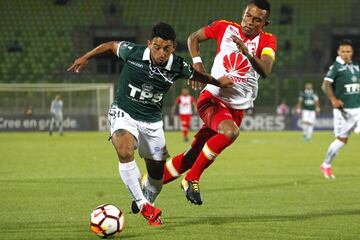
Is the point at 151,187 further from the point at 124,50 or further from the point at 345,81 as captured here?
the point at 345,81

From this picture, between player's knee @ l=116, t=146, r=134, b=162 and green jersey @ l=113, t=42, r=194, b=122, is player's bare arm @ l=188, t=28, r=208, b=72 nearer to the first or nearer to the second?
green jersey @ l=113, t=42, r=194, b=122

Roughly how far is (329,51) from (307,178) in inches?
1104

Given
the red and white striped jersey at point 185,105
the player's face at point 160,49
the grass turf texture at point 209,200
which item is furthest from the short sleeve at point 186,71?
the red and white striped jersey at point 185,105

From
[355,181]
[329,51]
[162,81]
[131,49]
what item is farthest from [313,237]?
[329,51]

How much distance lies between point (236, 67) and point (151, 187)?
1.80 metres

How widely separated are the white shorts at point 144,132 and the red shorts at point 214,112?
37.1 inches

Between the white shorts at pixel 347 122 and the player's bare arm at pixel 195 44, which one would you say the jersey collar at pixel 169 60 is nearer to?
the player's bare arm at pixel 195 44

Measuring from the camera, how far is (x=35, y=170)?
15.5m

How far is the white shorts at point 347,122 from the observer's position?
14.1m

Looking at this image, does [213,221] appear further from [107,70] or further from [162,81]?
[107,70]

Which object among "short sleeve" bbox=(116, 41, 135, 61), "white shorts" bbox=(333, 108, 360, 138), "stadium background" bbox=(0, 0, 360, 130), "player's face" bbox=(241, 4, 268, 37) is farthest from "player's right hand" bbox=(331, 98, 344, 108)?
"stadium background" bbox=(0, 0, 360, 130)

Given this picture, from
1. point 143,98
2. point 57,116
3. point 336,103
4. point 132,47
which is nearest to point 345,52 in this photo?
point 336,103

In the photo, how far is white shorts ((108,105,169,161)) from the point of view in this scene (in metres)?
7.78

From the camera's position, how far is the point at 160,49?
762cm
